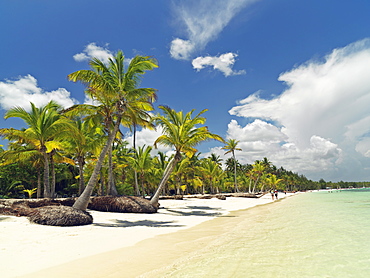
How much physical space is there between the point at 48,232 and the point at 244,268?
6.21m

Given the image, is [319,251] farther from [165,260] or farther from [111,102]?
[111,102]

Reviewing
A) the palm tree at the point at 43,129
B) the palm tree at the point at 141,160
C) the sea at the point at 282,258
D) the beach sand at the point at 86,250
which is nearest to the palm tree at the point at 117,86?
the palm tree at the point at 43,129

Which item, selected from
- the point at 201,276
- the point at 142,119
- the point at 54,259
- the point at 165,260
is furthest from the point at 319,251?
the point at 142,119

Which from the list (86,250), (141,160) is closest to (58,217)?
(86,250)

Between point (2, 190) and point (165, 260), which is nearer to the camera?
point (165, 260)

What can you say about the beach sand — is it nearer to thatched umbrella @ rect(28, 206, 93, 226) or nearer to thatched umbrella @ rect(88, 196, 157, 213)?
thatched umbrella @ rect(28, 206, 93, 226)

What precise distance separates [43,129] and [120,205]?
21.9 feet

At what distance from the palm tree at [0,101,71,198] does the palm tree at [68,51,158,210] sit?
8.79 feet

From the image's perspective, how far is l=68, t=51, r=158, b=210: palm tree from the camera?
12875mm

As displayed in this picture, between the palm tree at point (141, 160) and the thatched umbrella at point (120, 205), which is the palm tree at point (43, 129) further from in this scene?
the palm tree at point (141, 160)

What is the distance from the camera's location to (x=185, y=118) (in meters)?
18.7

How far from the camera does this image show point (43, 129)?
47.1 feet

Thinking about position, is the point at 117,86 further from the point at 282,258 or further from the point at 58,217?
the point at 282,258

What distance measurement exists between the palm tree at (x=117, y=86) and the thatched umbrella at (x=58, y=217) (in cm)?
325
